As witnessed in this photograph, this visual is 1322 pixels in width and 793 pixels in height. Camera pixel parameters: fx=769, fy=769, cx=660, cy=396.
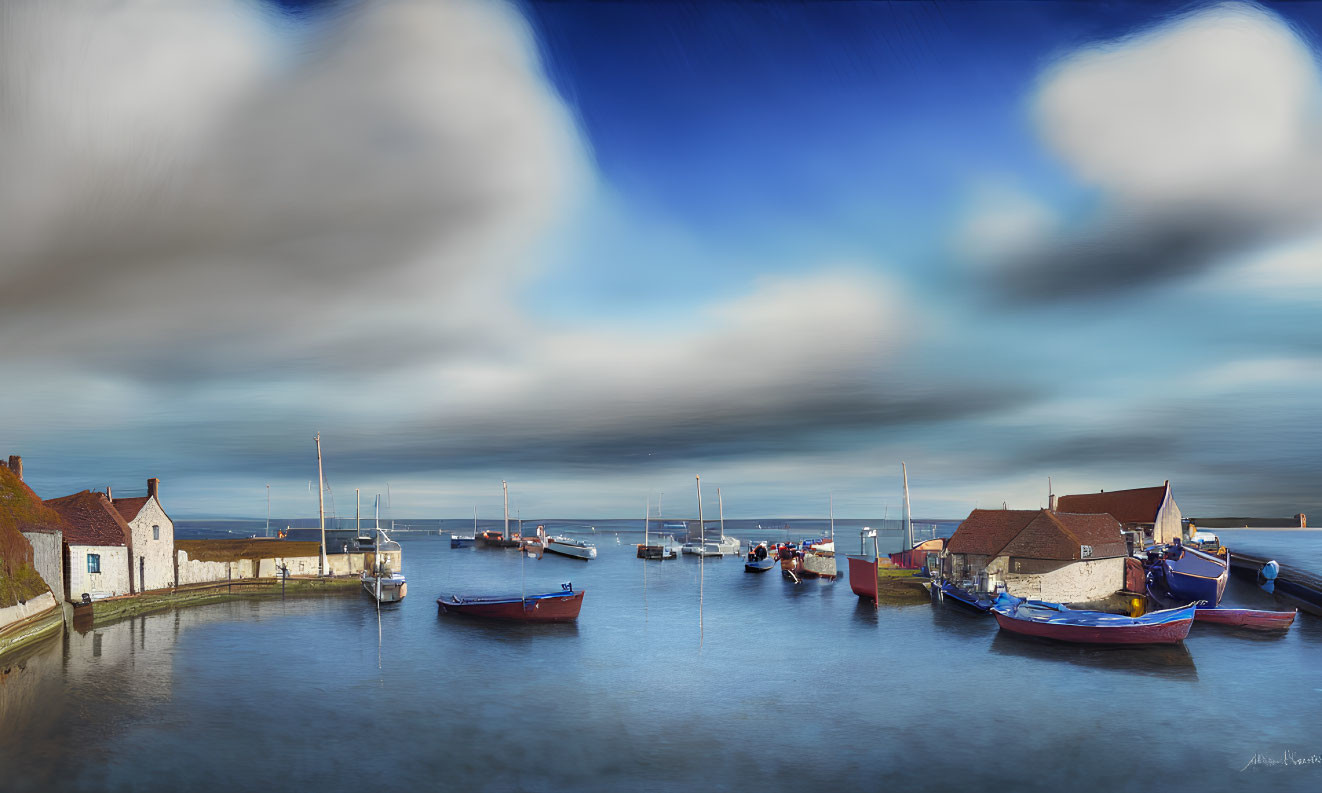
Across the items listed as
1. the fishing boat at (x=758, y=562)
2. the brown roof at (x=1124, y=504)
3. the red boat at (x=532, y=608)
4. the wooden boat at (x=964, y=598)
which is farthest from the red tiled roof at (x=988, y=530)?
the fishing boat at (x=758, y=562)

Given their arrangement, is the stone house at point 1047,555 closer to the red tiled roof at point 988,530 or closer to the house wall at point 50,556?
the red tiled roof at point 988,530

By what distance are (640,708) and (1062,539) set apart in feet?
151

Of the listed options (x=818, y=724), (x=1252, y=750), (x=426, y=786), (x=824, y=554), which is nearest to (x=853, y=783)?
(x=818, y=724)

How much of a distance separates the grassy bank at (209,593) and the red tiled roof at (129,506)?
23.0ft

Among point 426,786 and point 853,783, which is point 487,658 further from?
point 853,783

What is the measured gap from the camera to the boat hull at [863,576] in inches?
3164

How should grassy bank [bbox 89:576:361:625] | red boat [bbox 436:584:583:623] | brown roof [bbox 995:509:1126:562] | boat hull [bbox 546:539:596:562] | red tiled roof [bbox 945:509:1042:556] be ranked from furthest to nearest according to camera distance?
boat hull [bbox 546:539:596:562] < red tiled roof [bbox 945:509:1042:556] < brown roof [bbox 995:509:1126:562] < red boat [bbox 436:584:583:623] < grassy bank [bbox 89:576:361:625]

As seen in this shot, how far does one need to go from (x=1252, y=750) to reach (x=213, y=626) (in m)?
66.7

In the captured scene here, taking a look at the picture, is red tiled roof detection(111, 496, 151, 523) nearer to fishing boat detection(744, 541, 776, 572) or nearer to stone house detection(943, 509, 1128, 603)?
stone house detection(943, 509, 1128, 603)

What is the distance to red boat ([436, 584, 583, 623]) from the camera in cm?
6556

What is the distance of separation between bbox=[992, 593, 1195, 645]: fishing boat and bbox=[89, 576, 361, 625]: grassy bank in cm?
6804

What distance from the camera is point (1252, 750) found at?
3250 centimetres
